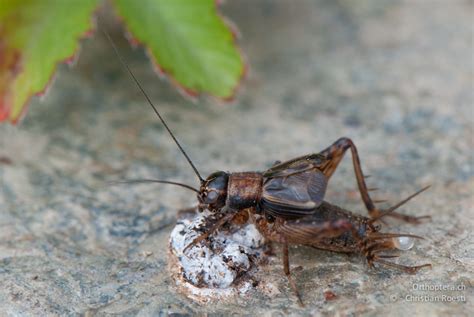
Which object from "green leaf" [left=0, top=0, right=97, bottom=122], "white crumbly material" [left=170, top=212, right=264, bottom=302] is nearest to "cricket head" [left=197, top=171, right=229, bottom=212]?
"white crumbly material" [left=170, top=212, right=264, bottom=302]

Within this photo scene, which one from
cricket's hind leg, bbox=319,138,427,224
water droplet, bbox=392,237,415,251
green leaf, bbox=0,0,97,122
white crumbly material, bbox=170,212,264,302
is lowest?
white crumbly material, bbox=170,212,264,302

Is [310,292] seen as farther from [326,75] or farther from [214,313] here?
[326,75]

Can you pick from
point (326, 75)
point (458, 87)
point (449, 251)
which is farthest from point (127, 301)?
point (458, 87)

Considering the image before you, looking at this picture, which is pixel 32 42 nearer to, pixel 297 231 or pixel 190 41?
pixel 190 41

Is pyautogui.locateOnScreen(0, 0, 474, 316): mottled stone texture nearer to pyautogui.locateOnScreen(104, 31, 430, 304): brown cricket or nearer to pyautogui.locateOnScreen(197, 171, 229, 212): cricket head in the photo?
pyautogui.locateOnScreen(104, 31, 430, 304): brown cricket

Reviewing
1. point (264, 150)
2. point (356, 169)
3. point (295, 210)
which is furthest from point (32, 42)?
point (356, 169)

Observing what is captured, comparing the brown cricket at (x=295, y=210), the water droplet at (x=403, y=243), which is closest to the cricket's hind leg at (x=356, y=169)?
the brown cricket at (x=295, y=210)

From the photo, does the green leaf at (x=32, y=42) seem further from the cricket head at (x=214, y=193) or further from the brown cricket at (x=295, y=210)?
the cricket head at (x=214, y=193)
